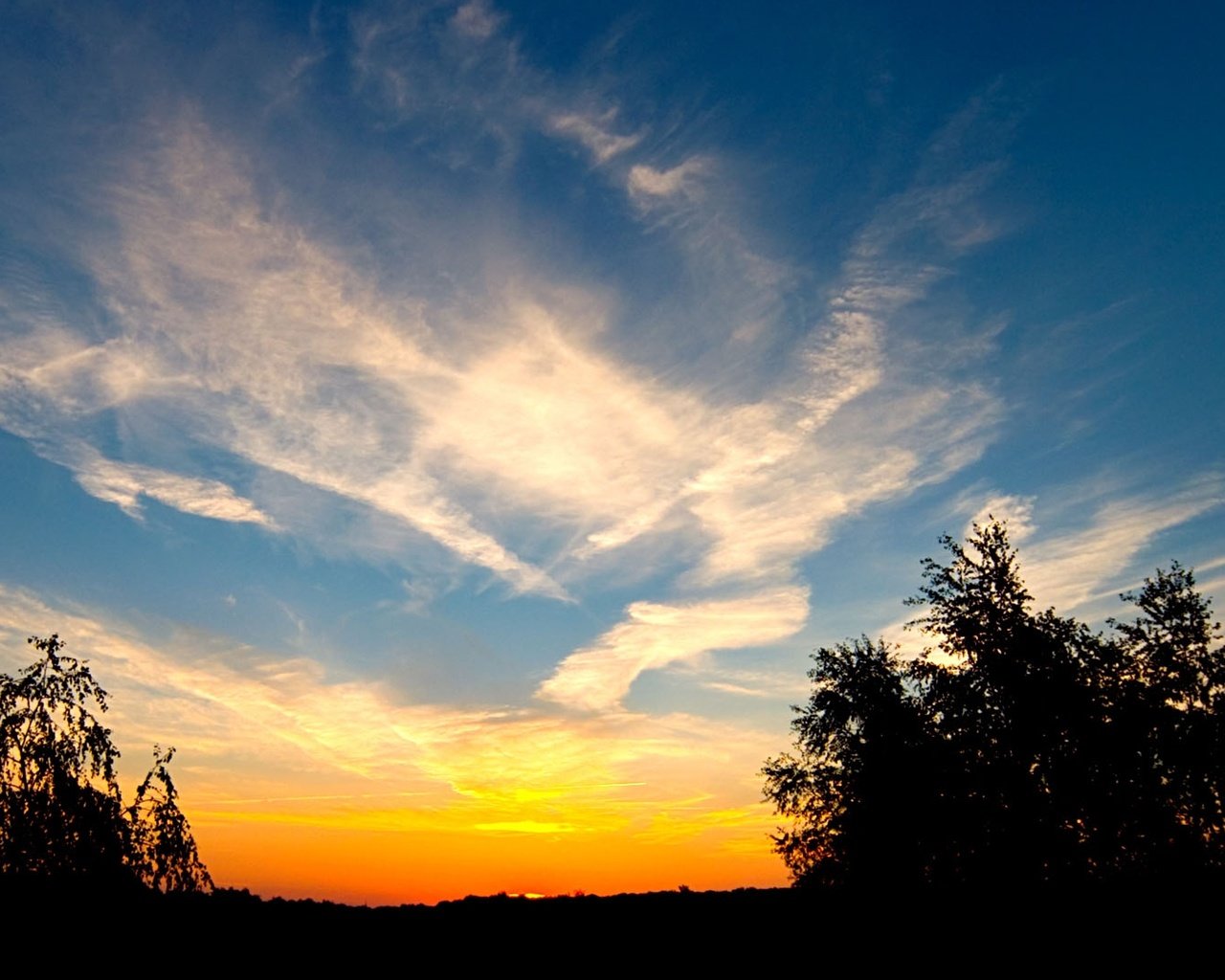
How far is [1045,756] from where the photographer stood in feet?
102

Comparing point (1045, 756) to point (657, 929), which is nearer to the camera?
point (657, 929)

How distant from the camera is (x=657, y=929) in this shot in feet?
36.3

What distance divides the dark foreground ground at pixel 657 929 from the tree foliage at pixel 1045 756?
20.4 meters

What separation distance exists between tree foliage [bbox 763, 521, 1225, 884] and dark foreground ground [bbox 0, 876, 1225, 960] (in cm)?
2039

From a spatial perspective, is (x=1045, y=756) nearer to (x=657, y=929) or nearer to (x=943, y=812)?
(x=943, y=812)

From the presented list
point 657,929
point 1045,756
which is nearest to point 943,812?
point 1045,756

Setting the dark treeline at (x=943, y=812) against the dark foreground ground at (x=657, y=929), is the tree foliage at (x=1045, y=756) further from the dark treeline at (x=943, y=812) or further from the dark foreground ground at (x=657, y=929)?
the dark foreground ground at (x=657, y=929)

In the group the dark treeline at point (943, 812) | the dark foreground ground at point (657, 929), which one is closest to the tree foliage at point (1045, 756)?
the dark treeline at point (943, 812)

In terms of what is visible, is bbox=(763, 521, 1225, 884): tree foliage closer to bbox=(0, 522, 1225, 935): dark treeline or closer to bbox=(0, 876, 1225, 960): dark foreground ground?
bbox=(0, 522, 1225, 935): dark treeline

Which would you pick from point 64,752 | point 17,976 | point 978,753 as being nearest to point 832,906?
point 17,976

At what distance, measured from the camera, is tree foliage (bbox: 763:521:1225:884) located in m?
30.1

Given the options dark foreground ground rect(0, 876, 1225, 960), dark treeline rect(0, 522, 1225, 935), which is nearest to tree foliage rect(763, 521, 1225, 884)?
dark treeline rect(0, 522, 1225, 935)

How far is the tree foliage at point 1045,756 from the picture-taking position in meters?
30.1

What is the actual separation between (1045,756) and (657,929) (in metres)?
27.7
